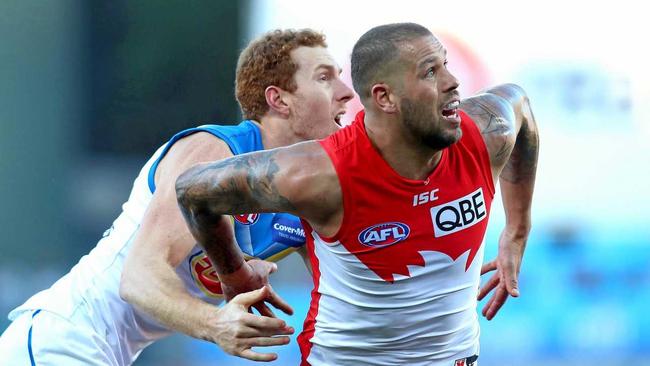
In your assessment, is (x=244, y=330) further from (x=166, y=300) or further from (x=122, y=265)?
(x=122, y=265)

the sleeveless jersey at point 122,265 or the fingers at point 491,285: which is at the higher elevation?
the sleeveless jersey at point 122,265

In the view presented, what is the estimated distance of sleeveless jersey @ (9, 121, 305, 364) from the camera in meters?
4.27

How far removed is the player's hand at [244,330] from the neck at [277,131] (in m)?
1.19

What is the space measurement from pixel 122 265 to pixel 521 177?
1.70 meters

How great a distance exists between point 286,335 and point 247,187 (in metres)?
0.53

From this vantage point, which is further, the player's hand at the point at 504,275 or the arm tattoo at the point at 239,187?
the player's hand at the point at 504,275

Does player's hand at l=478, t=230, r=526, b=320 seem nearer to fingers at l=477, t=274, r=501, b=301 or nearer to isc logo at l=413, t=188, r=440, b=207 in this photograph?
fingers at l=477, t=274, r=501, b=301

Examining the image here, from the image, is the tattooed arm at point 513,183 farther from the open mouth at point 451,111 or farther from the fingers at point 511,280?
the open mouth at point 451,111

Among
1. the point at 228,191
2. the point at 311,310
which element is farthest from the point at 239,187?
the point at 311,310

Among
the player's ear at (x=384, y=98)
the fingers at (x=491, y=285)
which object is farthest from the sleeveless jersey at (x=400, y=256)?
the fingers at (x=491, y=285)

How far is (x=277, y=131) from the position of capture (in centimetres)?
468

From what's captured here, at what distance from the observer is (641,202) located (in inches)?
346

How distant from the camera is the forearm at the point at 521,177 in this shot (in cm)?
443

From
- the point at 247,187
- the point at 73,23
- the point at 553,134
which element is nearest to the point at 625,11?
the point at 553,134
